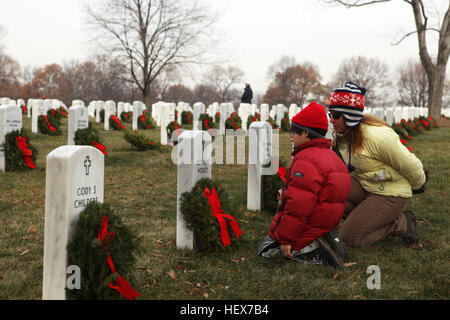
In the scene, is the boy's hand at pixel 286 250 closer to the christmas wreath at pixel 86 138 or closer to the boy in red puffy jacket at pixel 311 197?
the boy in red puffy jacket at pixel 311 197

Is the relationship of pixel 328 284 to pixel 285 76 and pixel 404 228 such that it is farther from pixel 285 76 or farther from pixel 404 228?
pixel 285 76

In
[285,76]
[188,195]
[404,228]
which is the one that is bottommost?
[404,228]

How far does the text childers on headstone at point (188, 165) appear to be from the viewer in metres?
3.78

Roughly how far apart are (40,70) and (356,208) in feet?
255

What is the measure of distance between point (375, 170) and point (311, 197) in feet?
4.22

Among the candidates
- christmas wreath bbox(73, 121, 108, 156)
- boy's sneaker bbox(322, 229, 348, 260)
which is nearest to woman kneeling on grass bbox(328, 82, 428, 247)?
boy's sneaker bbox(322, 229, 348, 260)

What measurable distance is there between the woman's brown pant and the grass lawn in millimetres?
120

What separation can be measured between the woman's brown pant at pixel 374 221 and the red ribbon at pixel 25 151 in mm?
5837

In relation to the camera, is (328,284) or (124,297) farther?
(328,284)

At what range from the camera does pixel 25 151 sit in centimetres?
736

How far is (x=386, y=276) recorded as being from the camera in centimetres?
334

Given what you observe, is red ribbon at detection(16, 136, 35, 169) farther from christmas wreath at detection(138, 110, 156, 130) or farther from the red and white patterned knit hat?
christmas wreath at detection(138, 110, 156, 130)

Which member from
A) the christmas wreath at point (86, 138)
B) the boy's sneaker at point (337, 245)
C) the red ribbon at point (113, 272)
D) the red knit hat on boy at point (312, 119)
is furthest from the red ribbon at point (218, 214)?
the christmas wreath at point (86, 138)
